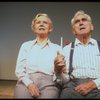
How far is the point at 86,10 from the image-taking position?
2221mm

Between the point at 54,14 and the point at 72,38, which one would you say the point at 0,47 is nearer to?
the point at 54,14

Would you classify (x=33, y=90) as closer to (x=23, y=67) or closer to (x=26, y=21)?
(x=23, y=67)

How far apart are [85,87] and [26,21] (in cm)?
88

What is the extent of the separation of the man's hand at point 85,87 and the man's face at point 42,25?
50 cm

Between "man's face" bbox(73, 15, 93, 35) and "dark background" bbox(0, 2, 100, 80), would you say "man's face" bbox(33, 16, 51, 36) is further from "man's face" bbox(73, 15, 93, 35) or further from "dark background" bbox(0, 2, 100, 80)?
"man's face" bbox(73, 15, 93, 35)

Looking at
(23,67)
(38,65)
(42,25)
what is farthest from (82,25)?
(23,67)

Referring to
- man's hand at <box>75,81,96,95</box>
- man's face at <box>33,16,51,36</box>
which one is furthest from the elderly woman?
man's hand at <box>75,81,96,95</box>

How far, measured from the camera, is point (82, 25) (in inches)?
79.0

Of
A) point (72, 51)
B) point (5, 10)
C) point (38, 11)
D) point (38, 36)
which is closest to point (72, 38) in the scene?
point (72, 51)

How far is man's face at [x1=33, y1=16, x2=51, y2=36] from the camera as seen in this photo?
2037 mm

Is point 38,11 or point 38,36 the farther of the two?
point 38,11

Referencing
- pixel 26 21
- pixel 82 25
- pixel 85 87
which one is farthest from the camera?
pixel 26 21

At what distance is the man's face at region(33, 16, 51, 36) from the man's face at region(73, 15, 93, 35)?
0.22m

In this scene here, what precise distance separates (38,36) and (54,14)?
0.37 metres
